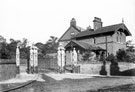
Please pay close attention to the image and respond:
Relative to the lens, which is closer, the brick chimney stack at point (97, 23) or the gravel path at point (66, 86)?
the gravel path at point (66, 86)

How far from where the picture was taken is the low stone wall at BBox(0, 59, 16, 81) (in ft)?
40.8

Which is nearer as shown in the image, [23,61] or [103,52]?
[23,61]

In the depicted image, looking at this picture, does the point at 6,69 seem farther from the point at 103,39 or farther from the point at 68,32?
the point at 68,32

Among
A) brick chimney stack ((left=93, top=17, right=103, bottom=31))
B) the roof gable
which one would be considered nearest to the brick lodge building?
brick chimney stack ((left=93, top=17, right=103, bottom=31))

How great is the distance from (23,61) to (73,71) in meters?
10.5

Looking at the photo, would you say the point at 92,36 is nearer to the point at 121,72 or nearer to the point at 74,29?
the point at 74,29

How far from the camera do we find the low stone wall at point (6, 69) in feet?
40.8

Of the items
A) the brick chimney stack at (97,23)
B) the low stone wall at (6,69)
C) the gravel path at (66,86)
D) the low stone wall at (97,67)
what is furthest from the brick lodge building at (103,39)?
the gravel path at (66,86)

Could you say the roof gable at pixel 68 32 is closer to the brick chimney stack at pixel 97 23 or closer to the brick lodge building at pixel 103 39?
the brick lodge building at pixel 103 39

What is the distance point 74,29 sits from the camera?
43.6 m

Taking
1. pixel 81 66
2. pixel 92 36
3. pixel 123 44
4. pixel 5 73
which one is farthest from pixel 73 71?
pixel 123 44

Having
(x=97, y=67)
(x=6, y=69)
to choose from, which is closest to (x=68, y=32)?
(x=97, y=67)

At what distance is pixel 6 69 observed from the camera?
43.2 ft

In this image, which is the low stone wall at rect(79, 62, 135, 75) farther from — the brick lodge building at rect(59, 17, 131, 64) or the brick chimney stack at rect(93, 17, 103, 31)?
the brick chimney stack at rect(93, 17, 103, 31)
